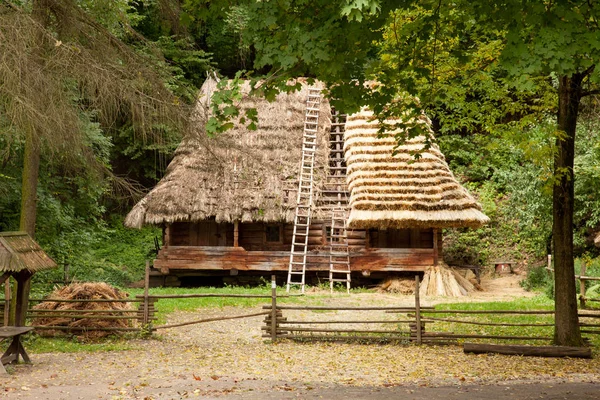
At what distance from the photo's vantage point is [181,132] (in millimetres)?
12203

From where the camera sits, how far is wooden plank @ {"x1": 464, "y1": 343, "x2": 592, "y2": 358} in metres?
11.2

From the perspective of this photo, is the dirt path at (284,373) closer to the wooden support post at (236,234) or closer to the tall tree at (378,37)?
the tall tree at (378,37)

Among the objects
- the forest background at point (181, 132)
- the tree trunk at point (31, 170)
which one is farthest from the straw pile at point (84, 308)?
the tree trunk at point (31, 170)

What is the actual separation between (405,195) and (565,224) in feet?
28.2

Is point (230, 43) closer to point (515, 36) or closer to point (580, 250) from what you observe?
point (580, 250)

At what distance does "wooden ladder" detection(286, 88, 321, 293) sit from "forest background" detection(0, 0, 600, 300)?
12.6 feet

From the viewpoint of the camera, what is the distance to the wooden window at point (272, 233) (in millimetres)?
22734

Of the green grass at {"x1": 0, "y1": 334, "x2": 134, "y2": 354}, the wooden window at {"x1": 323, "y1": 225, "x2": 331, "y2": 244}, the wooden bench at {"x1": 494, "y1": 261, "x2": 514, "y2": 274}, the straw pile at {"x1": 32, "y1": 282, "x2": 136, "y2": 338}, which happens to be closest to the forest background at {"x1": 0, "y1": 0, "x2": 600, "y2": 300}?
the wooden bench at {"x1": 494, "y1": 261, "x2": 514, "y2": 274}

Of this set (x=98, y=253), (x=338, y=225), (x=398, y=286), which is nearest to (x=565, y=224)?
(x=398, y=286)

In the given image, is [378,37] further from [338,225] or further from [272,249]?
[272,249]

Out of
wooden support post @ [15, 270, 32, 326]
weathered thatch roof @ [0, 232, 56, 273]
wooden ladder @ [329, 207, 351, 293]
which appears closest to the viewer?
weathered thatch roof @ [0, 232, 56, 273]

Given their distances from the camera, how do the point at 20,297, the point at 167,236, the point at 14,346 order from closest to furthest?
the point at 14,346, the point at 20,297, the point at 167,236

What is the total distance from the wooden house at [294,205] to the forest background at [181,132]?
119cm

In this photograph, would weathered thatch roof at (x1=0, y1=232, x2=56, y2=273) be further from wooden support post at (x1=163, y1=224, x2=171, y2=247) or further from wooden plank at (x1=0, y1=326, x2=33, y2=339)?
wooden support post at (x1=163, y1=224, x2=171, y2=247)
